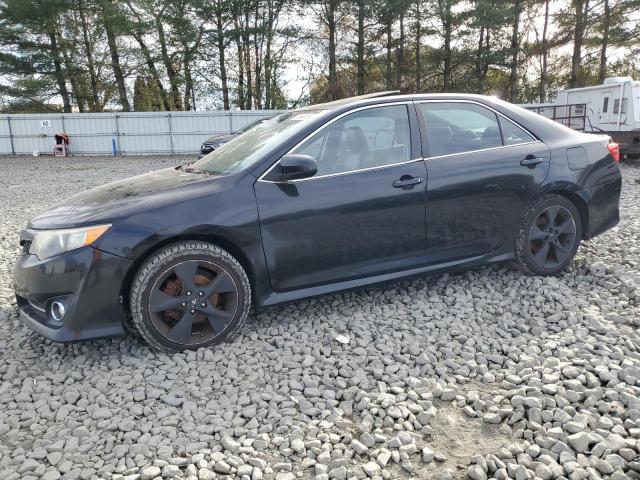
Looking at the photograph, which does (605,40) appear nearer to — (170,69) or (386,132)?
(170,69)

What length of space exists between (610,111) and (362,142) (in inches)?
537

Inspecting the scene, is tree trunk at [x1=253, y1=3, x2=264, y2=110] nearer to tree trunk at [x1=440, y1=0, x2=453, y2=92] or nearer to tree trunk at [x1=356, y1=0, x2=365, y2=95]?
tree trunk at [x1=356, y1=0, x2=365, y2=95]

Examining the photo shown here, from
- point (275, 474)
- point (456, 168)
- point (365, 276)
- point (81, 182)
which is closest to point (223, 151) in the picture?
point (365, 276)

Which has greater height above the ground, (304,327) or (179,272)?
(179,272)

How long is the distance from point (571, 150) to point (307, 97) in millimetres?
27785

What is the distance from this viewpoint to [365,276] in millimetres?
3592

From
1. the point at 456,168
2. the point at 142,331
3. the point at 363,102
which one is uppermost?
the point at 363,102

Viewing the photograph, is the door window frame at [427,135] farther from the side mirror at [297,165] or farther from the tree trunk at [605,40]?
the tree trunk at [605,40]

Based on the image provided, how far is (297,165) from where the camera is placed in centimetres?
321

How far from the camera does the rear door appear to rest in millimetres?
3734

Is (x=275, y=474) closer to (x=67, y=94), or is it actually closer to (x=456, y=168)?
(x=456, y=168)

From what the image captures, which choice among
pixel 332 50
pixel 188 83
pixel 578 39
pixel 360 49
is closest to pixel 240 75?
pixel 188 83

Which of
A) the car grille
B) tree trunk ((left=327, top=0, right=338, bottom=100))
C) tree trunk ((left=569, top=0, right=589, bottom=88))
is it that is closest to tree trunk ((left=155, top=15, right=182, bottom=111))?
tree trunk ((left=327, top=0, right=338, bottom=100))

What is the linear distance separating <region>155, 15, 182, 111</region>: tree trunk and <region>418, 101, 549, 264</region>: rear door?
2594cm
